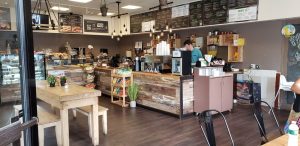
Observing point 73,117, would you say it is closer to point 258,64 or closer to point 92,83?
point 92,83

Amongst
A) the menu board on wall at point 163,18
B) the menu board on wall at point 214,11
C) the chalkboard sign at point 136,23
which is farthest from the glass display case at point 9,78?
the chalkboard sign at point 136,23

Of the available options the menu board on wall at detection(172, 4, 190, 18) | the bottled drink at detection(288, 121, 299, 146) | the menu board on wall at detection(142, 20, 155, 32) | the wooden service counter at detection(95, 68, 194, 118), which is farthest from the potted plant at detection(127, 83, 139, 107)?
the bottled drink at detection(288, 121, 299, 146)

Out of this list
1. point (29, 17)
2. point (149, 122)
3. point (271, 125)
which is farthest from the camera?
point (149, 122)

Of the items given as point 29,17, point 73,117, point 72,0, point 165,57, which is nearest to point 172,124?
point 165,57

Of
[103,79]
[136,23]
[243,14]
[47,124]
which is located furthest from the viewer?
[136,23]

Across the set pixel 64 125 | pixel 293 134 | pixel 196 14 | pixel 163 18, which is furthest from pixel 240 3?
pixel 64 125

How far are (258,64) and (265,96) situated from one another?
2.85 feet

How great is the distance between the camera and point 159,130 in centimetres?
420

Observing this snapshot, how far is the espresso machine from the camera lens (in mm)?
4889

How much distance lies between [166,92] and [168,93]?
0.21 feet

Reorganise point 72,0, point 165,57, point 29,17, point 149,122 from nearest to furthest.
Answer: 1. point 29,17
2. point 149,122
3. point 165,57
4. point 72,0

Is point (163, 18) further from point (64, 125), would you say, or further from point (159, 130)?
point (64, 125)

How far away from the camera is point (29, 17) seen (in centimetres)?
136

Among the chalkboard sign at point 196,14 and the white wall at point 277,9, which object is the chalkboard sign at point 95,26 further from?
the white wall at point 277,9
